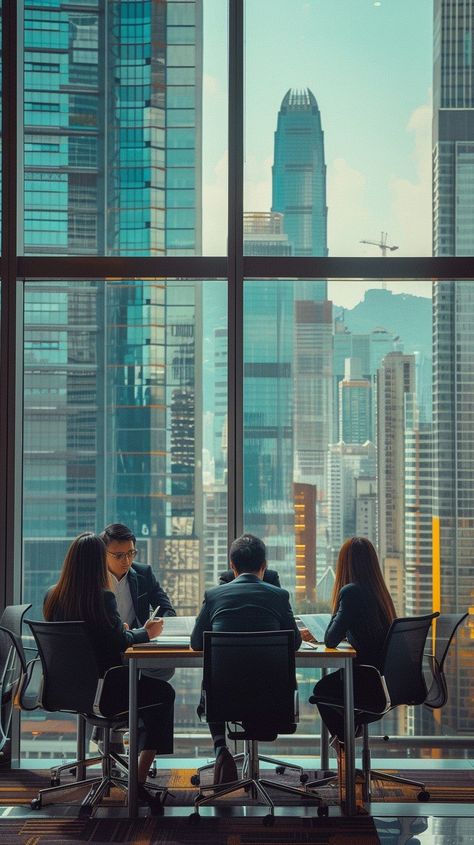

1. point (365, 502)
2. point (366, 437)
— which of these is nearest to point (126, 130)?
point (366, 437)

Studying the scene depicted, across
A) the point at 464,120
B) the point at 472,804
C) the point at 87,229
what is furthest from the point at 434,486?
the point at 87,229

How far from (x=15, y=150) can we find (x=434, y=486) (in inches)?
125

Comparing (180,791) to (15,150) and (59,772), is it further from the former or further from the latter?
(15,150)

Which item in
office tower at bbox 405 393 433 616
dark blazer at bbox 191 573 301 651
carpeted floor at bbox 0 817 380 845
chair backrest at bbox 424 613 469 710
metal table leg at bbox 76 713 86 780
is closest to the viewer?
carpeted floor at bbox 0 817 380 845

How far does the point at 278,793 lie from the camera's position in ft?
14.4

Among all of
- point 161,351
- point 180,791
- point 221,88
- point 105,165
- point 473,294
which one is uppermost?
point 221,88

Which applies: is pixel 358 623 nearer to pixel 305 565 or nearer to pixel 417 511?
pixel 305 565

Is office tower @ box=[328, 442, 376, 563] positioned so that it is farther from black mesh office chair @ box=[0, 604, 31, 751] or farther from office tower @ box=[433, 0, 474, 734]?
black mesh office chair @ box=[0, 604, 31, 751]

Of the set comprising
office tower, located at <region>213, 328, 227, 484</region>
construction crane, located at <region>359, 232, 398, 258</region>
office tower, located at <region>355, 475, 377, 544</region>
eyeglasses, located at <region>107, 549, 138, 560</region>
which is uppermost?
construction crane, located at <region>359, 232, 398, 258</region>

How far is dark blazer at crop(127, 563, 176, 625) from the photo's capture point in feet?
15.8

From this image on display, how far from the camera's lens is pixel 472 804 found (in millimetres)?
4234

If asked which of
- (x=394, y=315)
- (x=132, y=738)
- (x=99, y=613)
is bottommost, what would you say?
(x=132, y=738)

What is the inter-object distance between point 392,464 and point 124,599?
5.74 ft

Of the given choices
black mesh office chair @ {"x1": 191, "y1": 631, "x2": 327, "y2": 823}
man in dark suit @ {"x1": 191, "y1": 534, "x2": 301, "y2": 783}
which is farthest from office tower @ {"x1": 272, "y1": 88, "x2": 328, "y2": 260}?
black mesh office chair @ {"x1": 191, "y1": 631, "x2": 327, "y2": 823}
